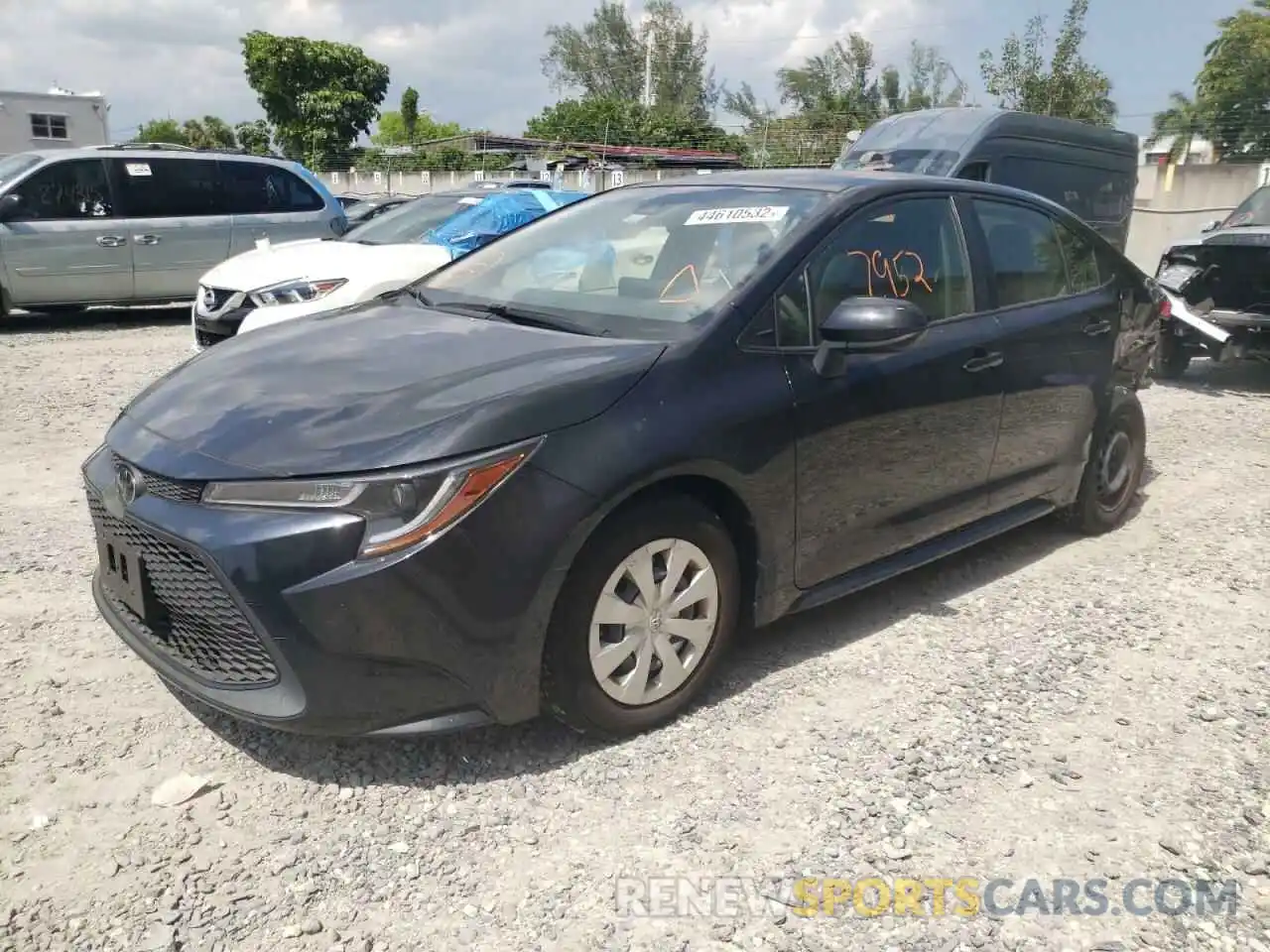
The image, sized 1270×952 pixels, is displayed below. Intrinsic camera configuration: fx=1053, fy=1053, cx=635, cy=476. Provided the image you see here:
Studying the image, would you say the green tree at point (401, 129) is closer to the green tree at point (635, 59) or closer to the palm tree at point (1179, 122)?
the green tree at point (635, 59)

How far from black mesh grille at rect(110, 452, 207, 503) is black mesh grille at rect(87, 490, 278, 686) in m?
0.11

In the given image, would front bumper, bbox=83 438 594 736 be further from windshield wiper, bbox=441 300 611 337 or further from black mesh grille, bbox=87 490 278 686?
windshield wiper, bbox=441 300 611 337

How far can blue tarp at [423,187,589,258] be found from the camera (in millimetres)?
8492

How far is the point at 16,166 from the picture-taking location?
1026 centimetres

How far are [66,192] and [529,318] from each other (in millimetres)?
8786

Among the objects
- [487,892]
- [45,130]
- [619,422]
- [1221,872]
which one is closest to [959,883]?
[1221,872]

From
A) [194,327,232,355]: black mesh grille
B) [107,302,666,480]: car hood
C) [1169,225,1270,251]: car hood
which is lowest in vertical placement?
[194,327,232,355]: black mesh grille

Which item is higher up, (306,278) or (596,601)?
(306,278)

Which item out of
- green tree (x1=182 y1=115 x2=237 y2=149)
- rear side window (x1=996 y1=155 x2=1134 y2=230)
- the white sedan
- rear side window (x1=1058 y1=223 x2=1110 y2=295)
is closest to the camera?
rear side window (x1=1058 y1=223 x2=1110 y2=295)

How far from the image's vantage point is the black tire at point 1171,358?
9.09m

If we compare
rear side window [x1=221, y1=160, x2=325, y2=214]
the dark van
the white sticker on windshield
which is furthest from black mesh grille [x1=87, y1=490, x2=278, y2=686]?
rear side window [x1=221, y1=160, x2=325, y2=214]

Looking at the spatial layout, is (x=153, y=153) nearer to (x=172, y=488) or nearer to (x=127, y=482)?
(x=127, y=482)

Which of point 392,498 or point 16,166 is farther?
point 16,166

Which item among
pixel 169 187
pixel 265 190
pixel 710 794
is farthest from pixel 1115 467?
pixel 169 187
